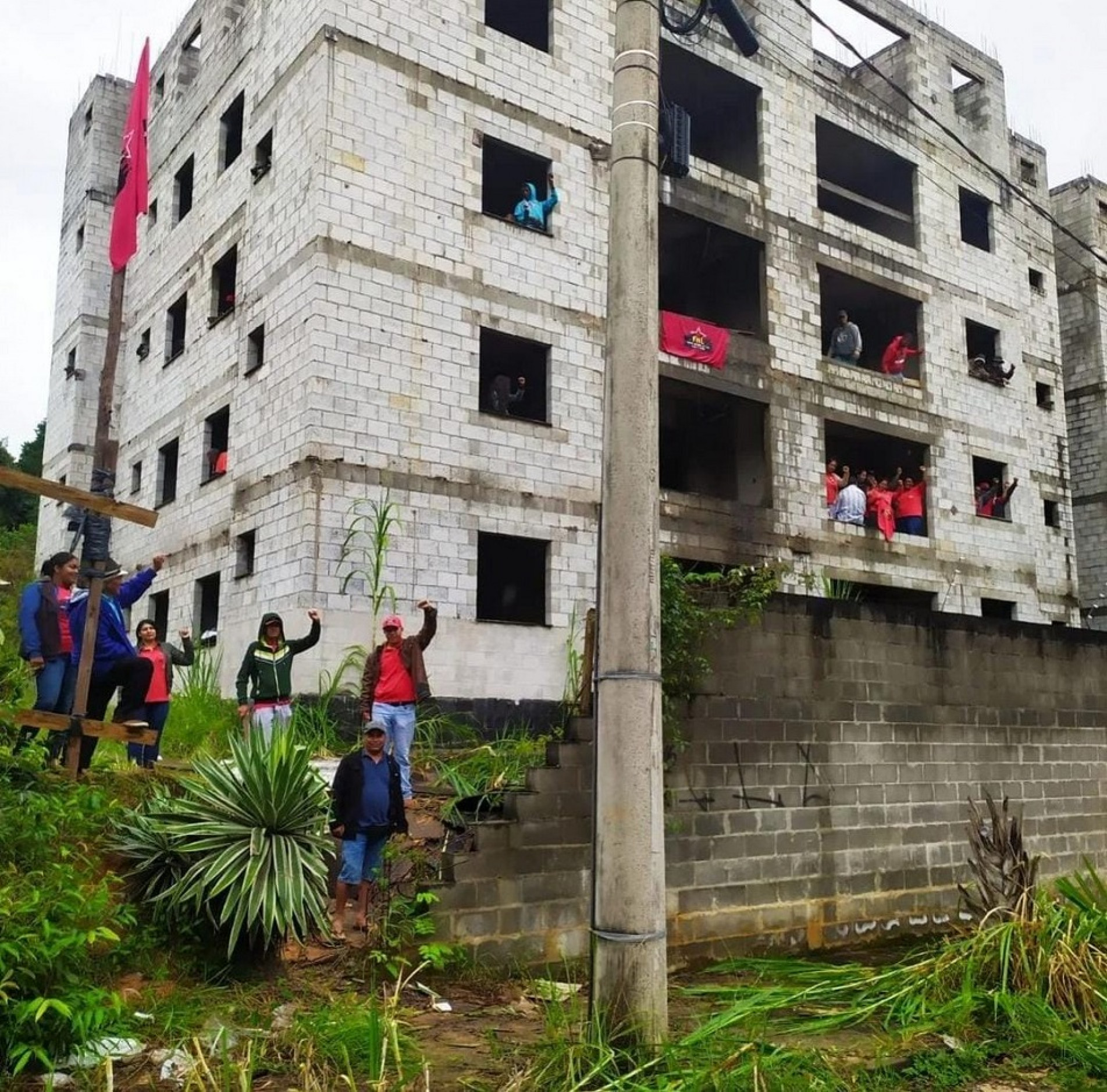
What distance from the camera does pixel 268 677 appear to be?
Answer: 987 cm

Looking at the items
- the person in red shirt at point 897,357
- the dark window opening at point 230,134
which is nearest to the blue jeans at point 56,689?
the dark window opening at point 230,134

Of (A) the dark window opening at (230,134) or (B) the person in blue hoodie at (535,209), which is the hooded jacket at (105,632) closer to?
(B) the person in blue hoodie at (535,209)

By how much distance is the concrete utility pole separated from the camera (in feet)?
15.1

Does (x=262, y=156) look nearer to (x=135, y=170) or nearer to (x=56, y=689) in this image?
(x=135, y=170)

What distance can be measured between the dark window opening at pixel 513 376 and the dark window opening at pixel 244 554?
11.6 feet

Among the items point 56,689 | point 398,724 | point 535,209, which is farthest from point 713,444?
point 56,689

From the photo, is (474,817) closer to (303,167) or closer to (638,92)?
(638,92)

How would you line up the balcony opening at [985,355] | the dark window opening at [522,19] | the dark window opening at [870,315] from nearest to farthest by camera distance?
1. the dark window opening at [522,19]
2. the dark window opening at [870,315]
3. the balcony opening at [985,355]

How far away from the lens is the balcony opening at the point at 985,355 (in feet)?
71.2

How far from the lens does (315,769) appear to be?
7621 millimetres

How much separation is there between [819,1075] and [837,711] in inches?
225

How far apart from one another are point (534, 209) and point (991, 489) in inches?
407

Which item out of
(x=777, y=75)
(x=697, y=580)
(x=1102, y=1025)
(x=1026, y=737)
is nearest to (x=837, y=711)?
(x=697, y=580)

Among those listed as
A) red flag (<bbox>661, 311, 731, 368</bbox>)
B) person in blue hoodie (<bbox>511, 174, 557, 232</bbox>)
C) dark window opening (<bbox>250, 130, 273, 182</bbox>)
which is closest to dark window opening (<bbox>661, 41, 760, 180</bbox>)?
red flag (<bbox>661, 311, 731, 368</bbox>)
